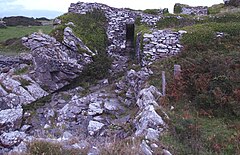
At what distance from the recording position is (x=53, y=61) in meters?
15.0

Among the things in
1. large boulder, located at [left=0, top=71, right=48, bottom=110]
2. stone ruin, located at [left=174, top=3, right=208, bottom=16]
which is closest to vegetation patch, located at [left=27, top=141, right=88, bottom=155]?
large boulder, located at [left=0, top=71, right=48, bottom=110]

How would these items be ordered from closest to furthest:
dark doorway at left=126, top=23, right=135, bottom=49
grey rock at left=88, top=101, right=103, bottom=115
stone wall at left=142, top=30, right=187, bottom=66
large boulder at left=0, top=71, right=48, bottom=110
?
grey rock at left=88, top=101, right=103, bottom=115, large boulder at left=0, top=71, right=48, bottom=110, stone wall at left=142, top=30, right=187, bottom=66, dark doorway at left=126, top=23, right=135, bottom=49

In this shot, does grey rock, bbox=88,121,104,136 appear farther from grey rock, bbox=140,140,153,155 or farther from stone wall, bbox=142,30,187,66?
stone wall, bbox=142,30,187,66

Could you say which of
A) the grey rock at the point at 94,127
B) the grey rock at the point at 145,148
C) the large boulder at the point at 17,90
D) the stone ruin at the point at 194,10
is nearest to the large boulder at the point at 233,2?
the stone ruin at the point at 194,10

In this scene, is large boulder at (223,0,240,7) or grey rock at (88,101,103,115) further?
large boulder at (223,0,240,7)

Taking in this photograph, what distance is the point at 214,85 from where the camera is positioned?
10492 millimetres

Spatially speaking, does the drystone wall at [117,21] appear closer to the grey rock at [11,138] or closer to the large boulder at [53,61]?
the large boulder at [53,61]

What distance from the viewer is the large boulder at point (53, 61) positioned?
48.7 ft

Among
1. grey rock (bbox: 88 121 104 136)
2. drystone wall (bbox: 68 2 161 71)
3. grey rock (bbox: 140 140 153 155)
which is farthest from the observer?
drystone wall (bbox: 68 2 161 71)

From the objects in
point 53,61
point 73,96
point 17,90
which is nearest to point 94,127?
point 73,96

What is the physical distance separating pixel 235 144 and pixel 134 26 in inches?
512

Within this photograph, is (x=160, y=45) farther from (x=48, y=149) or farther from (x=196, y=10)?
(x=196, y=10)

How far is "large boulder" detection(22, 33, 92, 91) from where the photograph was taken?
14.8 metres

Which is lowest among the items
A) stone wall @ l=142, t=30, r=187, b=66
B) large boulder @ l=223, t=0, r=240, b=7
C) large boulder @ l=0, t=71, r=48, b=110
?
large boulder @ l=0, t=71, r=48, b=110
